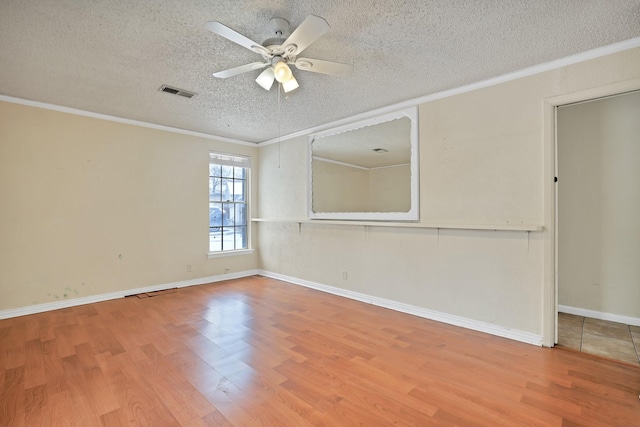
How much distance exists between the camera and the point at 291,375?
2162 millimetres

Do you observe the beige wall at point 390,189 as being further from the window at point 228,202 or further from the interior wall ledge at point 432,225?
the window at point 228,202

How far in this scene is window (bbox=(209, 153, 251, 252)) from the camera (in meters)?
5.11

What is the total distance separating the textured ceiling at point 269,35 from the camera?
73.6 inches

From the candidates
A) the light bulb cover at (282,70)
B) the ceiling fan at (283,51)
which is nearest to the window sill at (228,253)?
the ceiling fan at (283,51)

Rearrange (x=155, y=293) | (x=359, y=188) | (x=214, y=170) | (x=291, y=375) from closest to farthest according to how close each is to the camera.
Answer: (x=291, y=375)
(x=359, y=188)
(x=155, y=293)
(x=214, y=170)

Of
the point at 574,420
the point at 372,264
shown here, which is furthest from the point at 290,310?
the point at 574,420

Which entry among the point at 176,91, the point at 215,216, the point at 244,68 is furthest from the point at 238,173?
the point at 244,68

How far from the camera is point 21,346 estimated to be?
103 inches

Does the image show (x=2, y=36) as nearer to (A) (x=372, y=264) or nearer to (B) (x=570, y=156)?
(A) (x=372, y=264)

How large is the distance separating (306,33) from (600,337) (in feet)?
12.0

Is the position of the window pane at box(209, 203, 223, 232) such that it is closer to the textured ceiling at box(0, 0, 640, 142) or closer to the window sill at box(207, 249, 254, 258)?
the window sill at box(207, 249, 254, 258)

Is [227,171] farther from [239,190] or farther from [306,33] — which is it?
[306,33]

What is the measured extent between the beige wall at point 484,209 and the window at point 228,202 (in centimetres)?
251

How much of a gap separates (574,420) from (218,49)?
11.1 feet
